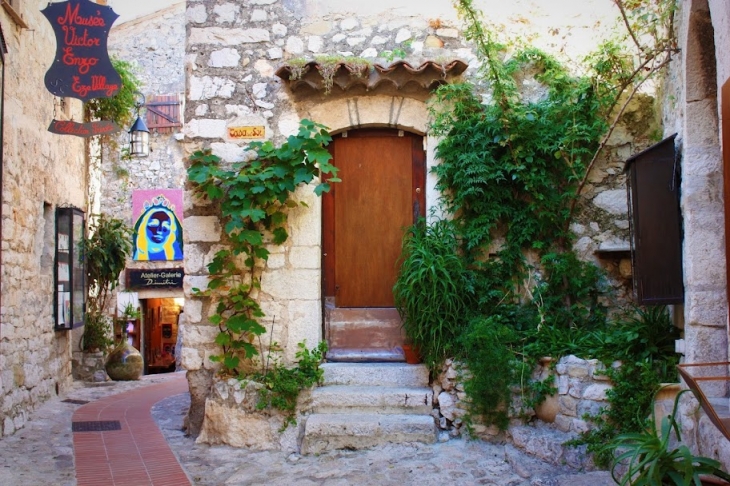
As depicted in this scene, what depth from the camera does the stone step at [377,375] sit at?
5.82 metres

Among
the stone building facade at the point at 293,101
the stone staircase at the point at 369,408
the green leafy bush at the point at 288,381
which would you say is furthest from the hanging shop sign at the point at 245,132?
the stone staircase at the point at 369,408

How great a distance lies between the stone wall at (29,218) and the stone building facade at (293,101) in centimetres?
190

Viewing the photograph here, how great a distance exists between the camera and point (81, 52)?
6.43m

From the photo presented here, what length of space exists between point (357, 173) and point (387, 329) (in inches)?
56.0

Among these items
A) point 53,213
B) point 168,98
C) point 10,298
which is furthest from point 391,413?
point 168,98

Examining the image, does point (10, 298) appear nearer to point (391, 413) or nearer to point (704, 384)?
point (391, 413)

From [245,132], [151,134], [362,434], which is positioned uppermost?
[151,134]

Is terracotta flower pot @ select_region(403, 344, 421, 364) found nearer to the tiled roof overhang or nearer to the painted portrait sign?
the tiled roof overhang

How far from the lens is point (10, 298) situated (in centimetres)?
668

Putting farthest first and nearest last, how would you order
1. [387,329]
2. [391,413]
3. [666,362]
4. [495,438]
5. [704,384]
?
[387,329], [391,413], [495,438], [666,362], [704,384]

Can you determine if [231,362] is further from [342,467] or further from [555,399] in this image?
[555,399]

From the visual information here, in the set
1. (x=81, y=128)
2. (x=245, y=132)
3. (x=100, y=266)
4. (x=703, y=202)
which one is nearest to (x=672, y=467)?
(x=703, y=202)

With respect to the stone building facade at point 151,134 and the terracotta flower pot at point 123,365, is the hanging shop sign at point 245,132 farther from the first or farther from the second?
the stone building facade at point 151,134

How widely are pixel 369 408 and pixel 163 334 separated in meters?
12.0
